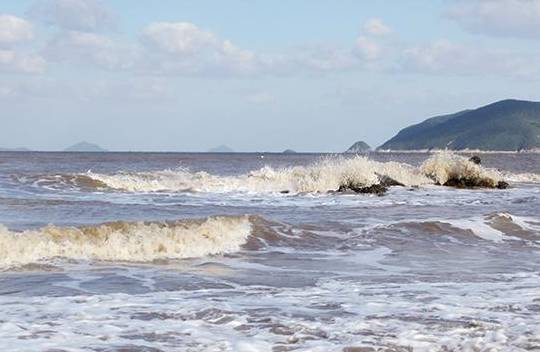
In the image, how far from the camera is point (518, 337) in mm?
8484

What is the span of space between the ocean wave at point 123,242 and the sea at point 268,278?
36mm

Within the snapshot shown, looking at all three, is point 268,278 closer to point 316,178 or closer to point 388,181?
point 316,178

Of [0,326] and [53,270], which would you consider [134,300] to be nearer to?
[0,326]

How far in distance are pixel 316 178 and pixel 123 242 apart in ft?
77.3

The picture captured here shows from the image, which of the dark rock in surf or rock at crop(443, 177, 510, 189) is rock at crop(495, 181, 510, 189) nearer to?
rock at crop(443, 177, 510, 189)

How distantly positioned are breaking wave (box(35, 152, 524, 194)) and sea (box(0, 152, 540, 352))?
346 inches

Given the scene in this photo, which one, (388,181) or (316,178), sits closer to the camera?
(316,178)

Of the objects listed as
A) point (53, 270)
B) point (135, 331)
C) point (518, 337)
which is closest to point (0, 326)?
point (135, 331)

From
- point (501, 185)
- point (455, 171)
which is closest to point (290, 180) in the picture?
point (455, 171)

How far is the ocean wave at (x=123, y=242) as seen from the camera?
14734 millimetres

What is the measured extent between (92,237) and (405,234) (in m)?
7.52

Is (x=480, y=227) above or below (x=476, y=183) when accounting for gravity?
below

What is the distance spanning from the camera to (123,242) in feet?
52.7

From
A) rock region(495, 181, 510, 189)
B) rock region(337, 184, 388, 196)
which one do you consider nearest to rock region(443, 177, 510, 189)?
rock region(495, 181, 510, 189)
